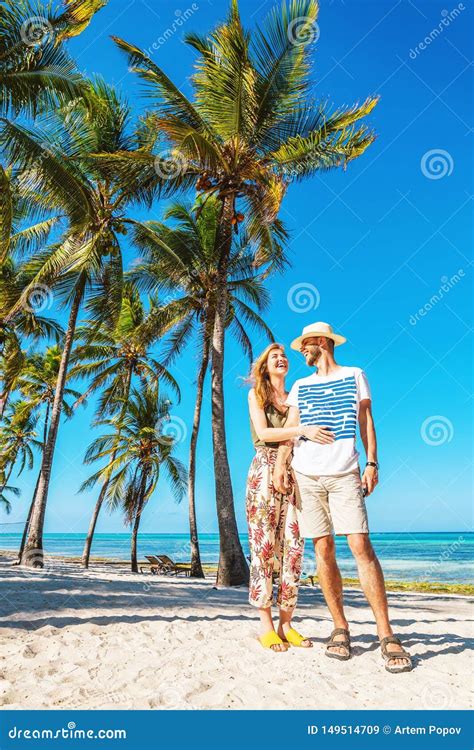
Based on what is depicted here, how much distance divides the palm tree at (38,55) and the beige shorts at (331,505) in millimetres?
7848

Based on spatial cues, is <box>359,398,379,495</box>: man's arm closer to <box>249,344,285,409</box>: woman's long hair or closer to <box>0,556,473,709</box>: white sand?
<box>249,344,285,409</box>: woman's long hair

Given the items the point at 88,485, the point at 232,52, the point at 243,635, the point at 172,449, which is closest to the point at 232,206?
the point at 232,52

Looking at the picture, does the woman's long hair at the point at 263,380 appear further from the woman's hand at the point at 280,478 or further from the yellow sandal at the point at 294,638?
the yellow sandal at the point at 294,638

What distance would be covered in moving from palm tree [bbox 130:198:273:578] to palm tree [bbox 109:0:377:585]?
2.38 metres

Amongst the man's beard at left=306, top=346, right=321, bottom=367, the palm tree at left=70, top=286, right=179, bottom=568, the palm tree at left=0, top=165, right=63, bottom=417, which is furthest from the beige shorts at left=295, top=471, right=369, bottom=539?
the palm tree at left=70, top=286, right=179, bottom=568

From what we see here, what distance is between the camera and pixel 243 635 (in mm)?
4426

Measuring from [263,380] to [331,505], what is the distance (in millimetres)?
1079

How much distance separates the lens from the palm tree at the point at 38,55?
8.03 metres

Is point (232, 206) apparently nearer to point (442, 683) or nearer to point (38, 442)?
point (442, 683)

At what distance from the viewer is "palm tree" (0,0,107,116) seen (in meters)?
8.03

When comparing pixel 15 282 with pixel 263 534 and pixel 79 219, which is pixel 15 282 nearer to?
pixel 79 219

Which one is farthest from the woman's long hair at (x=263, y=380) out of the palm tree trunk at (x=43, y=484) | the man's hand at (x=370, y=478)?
the palm tree trunk at (x=43, y=484)

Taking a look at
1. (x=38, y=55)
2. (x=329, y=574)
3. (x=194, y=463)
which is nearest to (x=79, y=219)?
(x=38, y=55)

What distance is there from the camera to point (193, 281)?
47.2 ft
